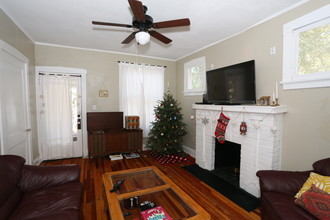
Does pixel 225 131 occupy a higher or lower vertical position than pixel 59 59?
lower

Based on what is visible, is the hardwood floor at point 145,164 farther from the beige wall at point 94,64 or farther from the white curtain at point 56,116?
the beige wall at point 94,64

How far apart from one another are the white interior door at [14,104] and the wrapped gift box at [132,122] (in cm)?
197

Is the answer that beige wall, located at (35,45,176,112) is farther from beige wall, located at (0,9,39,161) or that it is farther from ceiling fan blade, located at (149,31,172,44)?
ceiling fan blade, located at (149,31,172,44)

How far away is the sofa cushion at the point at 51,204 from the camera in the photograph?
139 centimetres

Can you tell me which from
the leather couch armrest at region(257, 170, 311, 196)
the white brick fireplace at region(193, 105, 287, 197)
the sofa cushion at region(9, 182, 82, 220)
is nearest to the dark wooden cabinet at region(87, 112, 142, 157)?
the sofa cushion at region(9, 182, 82, 220)

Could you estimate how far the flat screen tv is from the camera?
99.0 inches

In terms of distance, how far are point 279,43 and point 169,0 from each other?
1689 millimetres

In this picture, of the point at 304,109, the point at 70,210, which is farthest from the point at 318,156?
the point at 70,210

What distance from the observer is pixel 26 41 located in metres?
3.04

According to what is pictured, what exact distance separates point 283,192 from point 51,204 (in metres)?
2.37

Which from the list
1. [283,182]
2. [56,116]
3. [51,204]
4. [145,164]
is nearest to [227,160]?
[283,182]

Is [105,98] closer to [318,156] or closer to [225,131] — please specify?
[225,131]

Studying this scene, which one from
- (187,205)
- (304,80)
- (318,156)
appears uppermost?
(304,80)

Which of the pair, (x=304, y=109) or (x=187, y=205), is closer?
(x=187, y=205)
